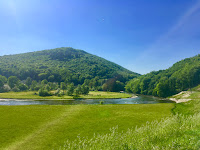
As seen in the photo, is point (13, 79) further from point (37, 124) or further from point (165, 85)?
point (165, 85)

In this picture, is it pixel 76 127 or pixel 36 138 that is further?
pixel 76 127

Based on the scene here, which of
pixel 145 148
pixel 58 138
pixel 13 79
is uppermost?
pixel 13 79

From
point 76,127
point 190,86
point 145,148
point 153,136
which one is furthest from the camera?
point 190,86

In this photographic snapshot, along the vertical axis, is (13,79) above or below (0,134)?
above

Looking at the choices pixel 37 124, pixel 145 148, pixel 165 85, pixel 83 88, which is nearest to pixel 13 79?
pixel 83 88

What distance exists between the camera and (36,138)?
61.3ft

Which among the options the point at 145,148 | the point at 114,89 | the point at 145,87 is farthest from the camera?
the point at 114,89

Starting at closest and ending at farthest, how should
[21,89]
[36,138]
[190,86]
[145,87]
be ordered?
[36,138], [190,86], [21,89], [145,87]

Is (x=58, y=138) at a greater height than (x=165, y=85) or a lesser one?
lesser

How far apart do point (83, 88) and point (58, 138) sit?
338ft

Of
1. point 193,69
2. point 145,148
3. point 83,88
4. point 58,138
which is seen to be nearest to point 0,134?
point 58,138

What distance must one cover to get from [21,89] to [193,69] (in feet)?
623

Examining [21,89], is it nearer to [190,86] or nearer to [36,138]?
[36,138]

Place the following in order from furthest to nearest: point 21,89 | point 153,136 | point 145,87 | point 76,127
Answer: point 145,87 < point 21,89 < point 76,127 < point 153,136
